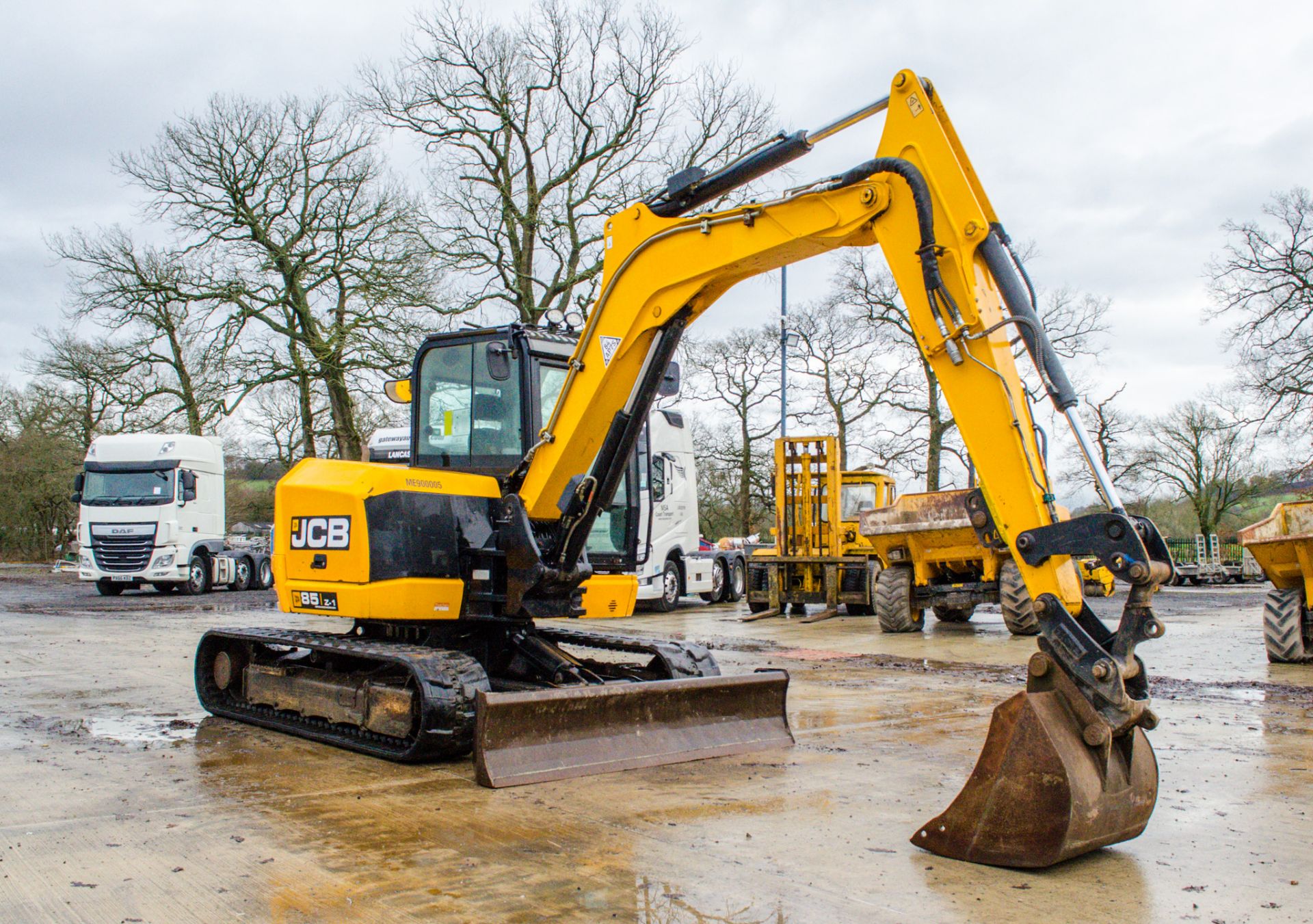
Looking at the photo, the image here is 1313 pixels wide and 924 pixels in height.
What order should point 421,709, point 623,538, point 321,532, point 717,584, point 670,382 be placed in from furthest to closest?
1. point 717,584
2. point 623,538
3. point 321,532
4. point 670,382
5. point 421,709

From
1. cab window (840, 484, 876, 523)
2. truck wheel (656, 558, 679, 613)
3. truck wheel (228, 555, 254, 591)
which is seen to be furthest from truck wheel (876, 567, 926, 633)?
truck wheel (228, 555, 254, 591)

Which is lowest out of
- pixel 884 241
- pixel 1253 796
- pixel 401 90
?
pixel 1253 796

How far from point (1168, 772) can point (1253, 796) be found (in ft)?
1.87

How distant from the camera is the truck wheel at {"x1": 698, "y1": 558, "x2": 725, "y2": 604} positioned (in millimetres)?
22844

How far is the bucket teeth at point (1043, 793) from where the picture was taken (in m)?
4.06

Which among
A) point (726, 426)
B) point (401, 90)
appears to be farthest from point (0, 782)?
point (726, 426)

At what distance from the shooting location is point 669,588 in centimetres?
2081

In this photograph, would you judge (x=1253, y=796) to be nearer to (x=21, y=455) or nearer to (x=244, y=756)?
(x=244, y=756)

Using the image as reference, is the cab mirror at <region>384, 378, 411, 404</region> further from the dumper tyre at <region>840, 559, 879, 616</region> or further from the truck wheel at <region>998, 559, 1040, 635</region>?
the dumper tyre at <region>840, 559, 879, 616</region>

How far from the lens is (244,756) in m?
6.45

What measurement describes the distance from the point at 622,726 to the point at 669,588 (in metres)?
14.8

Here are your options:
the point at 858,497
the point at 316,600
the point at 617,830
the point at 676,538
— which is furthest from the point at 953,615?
the point at 617,830

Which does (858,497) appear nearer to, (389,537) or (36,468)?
(389,537)

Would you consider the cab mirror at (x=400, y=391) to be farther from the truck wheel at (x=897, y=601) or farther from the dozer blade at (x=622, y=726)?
the truck wheel at (x=897, y=601)
